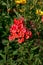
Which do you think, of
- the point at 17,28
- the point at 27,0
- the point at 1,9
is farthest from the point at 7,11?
the point at 17,28

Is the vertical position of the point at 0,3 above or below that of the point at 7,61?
above

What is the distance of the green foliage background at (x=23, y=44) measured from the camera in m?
3.33

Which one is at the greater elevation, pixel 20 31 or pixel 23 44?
pixel 20 31

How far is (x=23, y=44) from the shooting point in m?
3.36

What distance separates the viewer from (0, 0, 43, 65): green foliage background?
10.9ft

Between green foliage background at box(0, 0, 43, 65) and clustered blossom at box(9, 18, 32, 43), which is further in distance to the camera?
green foliage background at box(0, 0, 43, 65)

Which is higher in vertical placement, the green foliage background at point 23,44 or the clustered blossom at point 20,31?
the clustered blossom at point 20,31

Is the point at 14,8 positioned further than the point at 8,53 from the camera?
Yes

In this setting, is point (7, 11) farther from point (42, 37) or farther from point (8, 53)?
point (8, 53)

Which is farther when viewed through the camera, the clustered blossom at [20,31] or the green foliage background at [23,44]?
the green foliage background at [23,44]

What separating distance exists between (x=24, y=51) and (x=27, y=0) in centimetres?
122

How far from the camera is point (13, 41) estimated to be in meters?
3.49

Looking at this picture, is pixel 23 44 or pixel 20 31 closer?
pixel 20 31

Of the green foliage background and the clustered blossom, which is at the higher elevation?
the clustered blossom
